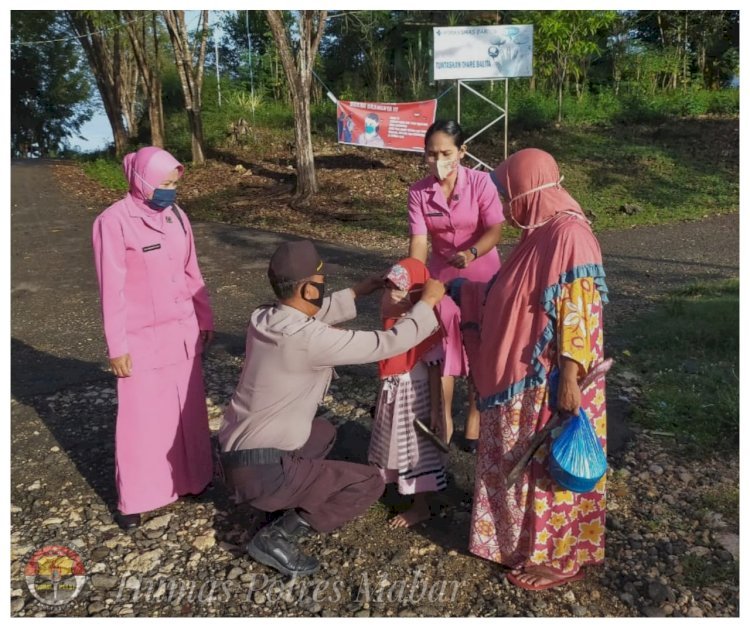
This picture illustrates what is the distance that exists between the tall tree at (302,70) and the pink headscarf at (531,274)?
1029 cm

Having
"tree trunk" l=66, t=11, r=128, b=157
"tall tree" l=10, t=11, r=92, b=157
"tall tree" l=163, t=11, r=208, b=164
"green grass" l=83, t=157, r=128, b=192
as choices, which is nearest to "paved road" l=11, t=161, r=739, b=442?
"green grass" l=83, t=157, r=128, b=192

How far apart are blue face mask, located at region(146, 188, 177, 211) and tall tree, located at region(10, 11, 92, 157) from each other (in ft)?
111

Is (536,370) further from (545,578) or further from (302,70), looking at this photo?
(302,70)

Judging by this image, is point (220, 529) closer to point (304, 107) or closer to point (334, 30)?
point (304, 107)

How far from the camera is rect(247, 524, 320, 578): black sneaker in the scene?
2.98 meters

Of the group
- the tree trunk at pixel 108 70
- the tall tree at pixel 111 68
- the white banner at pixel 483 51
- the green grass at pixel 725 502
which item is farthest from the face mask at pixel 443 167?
the tall tree at pixel 111 68

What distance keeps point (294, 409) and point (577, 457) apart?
1149mm

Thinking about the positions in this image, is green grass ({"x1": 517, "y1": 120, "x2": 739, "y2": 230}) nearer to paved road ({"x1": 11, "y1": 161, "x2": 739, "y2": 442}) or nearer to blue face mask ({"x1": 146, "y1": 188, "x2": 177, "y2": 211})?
paved road ({"x1": 11, "y1": 161, "x2": 739, "y2": 442})

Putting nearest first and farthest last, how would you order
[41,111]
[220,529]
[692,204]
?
[220,529] < [692,204] < [41,111]

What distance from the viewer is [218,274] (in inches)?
356

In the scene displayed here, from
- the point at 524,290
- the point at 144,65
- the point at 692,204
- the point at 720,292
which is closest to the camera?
the point at 524,290

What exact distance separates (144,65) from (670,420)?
1954cm

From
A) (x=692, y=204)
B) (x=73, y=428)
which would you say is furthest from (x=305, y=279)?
(x=692, y=204)

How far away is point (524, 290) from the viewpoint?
2686mm
